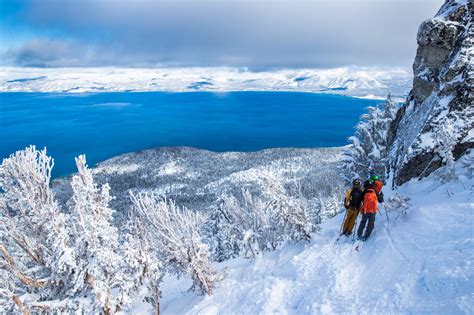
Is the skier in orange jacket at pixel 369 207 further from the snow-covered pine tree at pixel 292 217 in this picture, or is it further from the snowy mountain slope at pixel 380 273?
the snow-covered pine tree at pixel 292 217

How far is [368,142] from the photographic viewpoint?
27938mm

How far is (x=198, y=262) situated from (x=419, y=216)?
8.18 meters

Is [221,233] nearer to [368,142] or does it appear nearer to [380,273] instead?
[368,142]

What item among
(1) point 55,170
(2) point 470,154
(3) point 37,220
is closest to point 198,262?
(3) point 37,220

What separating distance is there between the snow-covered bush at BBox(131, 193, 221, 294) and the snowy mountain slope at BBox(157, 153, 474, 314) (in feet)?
3.47

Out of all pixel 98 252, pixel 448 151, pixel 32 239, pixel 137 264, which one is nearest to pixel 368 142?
pixel 448 151

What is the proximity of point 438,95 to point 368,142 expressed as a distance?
37.5ft

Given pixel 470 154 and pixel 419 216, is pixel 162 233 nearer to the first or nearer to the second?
pixel 419 216

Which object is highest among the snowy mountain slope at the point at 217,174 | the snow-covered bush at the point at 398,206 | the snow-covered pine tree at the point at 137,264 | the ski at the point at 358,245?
the snow-covered bush at the point at 398,206

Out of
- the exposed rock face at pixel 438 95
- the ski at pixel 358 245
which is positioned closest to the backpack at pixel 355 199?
the ski at pixel 358 245

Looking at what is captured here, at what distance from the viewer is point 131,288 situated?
1130cm

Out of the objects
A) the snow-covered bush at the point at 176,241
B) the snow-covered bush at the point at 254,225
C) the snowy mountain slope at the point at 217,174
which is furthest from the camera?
the snowy mountain slope at the point at 217,174

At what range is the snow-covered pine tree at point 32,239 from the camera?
10.2 metres

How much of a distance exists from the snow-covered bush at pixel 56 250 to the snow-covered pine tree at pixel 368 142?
73.6 feet
